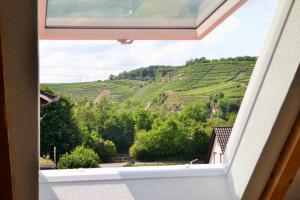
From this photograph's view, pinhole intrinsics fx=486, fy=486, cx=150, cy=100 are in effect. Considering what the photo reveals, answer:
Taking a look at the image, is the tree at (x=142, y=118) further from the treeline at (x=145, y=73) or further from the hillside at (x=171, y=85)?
the treeline at (x=145, y=73)

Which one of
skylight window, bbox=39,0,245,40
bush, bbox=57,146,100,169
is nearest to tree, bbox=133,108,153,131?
bush, bbox=57,146,100,169

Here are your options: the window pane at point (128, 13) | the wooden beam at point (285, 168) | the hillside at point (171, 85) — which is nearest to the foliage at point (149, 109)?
the hillside at point (171, 85)

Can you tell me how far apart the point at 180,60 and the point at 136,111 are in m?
0.33

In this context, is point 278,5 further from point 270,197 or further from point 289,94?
point 270,197

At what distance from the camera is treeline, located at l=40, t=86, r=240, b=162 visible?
2338 mm

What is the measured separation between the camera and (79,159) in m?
2.55

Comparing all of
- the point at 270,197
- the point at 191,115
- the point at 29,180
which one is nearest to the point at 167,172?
the point at 191,115

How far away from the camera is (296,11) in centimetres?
190

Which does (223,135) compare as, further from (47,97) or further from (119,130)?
(47,97)

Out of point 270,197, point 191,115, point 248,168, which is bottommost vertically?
point 270,197

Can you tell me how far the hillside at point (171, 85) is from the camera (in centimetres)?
232

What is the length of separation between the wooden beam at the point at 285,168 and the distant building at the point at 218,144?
0.35 meters

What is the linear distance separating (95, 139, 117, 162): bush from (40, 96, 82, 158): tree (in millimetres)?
125

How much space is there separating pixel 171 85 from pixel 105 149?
0.46m
